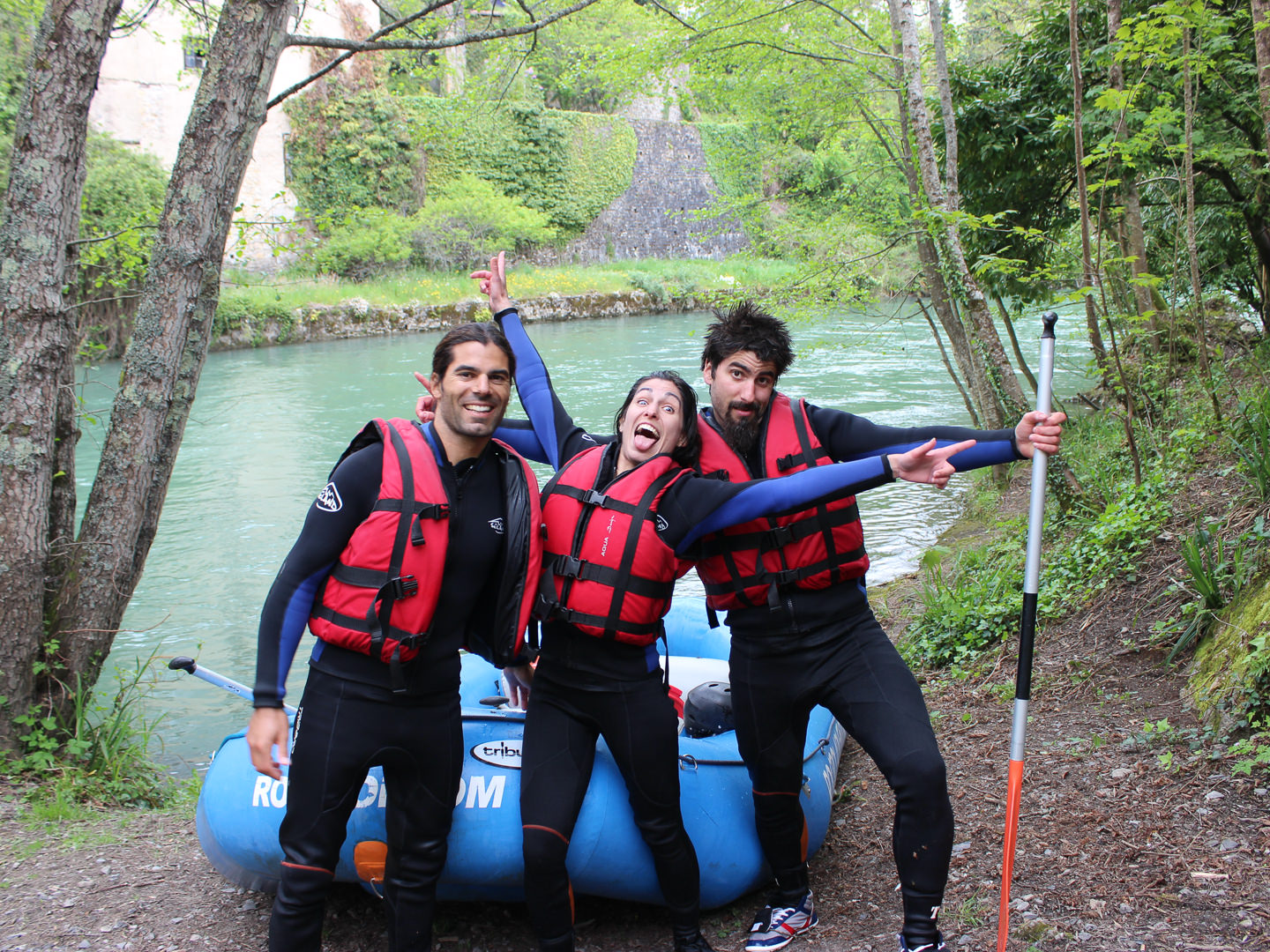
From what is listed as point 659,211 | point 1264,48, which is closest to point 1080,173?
point 1264,48

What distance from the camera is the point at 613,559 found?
247cm

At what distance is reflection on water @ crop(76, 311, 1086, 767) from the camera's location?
6.46 meters

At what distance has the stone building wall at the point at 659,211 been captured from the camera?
109 feet

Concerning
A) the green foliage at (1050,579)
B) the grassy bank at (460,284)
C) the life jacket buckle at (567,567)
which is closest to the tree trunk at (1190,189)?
the green foliage at (1050,579)

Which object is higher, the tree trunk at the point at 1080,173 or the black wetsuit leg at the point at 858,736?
the tree trunk at the point at 1080,173

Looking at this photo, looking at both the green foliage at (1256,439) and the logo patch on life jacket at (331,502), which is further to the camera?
the green foliage at (1256,439)

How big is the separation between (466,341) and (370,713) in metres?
0.93

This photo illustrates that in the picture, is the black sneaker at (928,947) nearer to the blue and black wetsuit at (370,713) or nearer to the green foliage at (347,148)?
the blue and black wetsuit at (370,713)

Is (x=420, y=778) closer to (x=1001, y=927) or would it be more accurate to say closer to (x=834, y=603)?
(x=834, y=603)

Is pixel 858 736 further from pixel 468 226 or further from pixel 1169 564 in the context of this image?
pixel 468 226

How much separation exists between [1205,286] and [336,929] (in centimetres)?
935

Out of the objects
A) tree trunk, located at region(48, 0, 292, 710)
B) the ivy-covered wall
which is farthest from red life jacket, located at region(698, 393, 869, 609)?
the ivy-covered wall

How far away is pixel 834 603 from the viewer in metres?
2.51

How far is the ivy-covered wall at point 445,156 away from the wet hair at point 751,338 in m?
21.2
